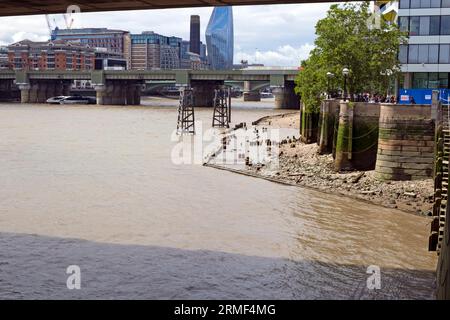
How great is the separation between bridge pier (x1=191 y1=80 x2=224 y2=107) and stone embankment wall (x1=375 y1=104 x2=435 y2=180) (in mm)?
114337

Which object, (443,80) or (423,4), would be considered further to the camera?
(443,80)

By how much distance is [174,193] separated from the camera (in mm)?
32188

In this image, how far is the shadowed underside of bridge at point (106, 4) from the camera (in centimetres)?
1752

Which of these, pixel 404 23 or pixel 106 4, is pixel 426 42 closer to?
pixel 404 23

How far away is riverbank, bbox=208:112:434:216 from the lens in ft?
94.2

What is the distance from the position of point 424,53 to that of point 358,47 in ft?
42.4

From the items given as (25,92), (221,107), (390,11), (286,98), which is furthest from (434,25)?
(25,92)

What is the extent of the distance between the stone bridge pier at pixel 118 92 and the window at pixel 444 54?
102065mm

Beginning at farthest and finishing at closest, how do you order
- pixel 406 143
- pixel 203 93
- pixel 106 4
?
pixel 203 93 → pixel 406 143 → pixel 106 4

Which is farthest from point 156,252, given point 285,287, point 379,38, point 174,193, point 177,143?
point 177,143

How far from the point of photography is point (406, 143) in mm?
31781

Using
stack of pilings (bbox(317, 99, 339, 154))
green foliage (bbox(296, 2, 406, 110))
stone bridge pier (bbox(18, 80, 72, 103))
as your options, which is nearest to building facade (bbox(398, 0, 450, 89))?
green foliage (bbox(296, 2, 406, 110))

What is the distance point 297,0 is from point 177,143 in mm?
44139

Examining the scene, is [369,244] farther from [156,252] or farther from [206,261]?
[156,252]
